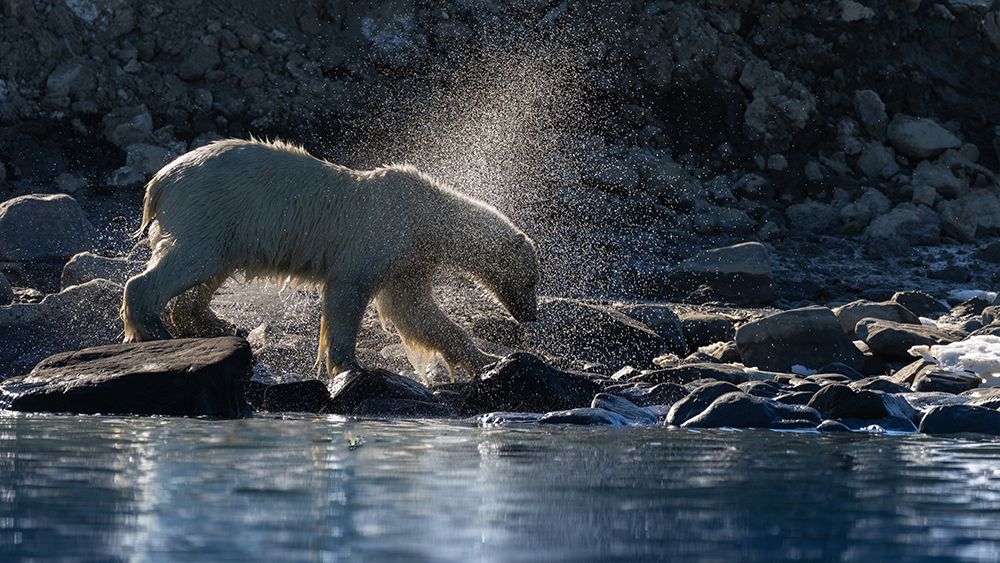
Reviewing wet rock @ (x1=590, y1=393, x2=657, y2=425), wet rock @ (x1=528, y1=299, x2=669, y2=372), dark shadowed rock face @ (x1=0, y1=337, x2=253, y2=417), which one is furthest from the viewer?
wet rock @ (x1=528, y1=299, x2=669, y2=372)

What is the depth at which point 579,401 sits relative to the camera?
337 inches

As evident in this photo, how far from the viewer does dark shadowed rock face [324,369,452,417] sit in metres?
8.27

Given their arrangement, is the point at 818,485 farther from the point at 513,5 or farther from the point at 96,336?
the point at 513,5

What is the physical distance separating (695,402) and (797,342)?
3008mm

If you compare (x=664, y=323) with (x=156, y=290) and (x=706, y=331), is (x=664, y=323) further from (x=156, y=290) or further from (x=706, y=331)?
(x=156, y=290)

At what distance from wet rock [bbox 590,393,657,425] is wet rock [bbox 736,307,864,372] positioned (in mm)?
2769

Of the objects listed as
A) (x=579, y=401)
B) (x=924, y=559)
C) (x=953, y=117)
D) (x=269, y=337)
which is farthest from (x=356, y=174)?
(x=953, y=117)

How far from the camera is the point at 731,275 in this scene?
1526 centimetres

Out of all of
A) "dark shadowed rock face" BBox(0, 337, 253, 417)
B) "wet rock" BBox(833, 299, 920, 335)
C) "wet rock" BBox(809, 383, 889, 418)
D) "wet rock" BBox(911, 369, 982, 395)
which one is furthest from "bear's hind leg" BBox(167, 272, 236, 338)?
"wet rock" BBox(833, 299, 920, 335)

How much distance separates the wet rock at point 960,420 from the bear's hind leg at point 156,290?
15.4ft

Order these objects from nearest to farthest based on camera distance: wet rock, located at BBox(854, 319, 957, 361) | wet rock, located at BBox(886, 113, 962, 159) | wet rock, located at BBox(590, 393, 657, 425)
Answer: wet rock, located at BBox(590, 393, 657, 425) < wet rock, located at BBox(854, 319, 957, 361) < wet rock, located at BBox(886, 113, 962, 159)

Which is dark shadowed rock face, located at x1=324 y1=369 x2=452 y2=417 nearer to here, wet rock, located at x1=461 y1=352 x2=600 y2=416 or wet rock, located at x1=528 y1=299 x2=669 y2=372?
wet rock, located at x1=461 y1=352 x2=600 y2=416

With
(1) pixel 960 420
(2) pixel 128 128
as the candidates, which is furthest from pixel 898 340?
(2) pixel 128 128

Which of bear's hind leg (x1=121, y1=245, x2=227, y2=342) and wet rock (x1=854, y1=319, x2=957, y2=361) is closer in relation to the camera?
bear's hind leg (x1=121, y1=245, x2=227, y2=342)
